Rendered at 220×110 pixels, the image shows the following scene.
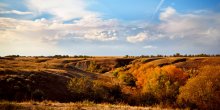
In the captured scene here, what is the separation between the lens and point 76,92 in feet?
167

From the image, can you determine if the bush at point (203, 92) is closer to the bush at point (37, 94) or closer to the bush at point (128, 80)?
the bush at point (37, 94)

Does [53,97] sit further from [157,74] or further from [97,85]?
[157,74]

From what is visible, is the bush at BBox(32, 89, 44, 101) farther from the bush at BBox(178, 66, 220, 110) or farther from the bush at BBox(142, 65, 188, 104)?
the bush at BBox(178, 66, 220, 110)

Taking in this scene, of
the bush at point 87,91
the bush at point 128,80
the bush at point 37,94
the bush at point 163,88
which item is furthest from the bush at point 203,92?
the bush at point 128,80

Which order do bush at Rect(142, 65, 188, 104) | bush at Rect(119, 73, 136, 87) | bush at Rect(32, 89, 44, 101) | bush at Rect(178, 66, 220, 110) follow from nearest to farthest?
bush at Rect(32, 89, 44, 101)
bush at Rect(178, 66, 220, 110)
bush at Rect(142, 65, 188, 104)
bush at Rect(119, 73, 136, 87)

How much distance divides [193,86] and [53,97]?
22.7 metres

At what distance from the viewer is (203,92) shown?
45969 mm

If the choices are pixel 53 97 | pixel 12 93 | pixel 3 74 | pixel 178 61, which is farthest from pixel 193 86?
pixel 178 61

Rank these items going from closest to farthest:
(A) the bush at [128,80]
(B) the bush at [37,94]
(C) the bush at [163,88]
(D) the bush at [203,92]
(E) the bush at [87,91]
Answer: (B) the bush at [37,94] → (D) the bush at [203,92] → (E) the bush at [87,91] → (C) the bush at [163,88] → (A) the bush at [128,80]

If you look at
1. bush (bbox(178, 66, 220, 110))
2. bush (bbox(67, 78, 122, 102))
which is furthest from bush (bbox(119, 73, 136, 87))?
bush (bbox(178, 66, 220, 110))

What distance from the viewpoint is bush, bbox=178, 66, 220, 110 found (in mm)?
45156

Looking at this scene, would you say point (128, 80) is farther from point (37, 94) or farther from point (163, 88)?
point (37, 94)

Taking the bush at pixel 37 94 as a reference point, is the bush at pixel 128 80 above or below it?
below

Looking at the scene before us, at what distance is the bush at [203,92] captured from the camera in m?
45.2
